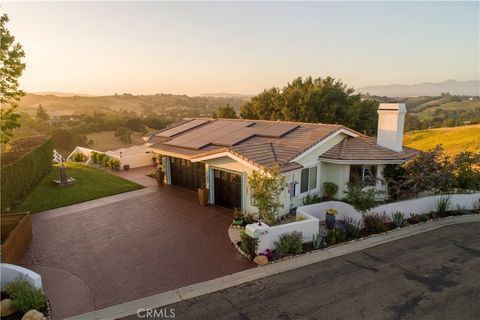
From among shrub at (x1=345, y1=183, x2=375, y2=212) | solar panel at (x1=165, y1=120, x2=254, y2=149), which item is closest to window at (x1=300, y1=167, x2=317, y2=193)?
shrub at (x1=345, y1=183, x2=375, y2=212)

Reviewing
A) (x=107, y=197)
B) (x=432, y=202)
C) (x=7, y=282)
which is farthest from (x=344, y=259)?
(x=107, y=197)

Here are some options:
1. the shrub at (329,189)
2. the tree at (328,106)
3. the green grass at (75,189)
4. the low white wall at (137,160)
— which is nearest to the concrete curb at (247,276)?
the shrub at (329,189)

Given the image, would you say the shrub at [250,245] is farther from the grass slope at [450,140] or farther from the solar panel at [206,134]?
the grass slope at [450,140]

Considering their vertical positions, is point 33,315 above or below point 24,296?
below

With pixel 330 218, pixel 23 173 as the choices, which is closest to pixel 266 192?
pixel 330 218

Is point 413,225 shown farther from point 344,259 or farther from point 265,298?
point 265,298

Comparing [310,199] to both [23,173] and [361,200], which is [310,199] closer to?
[361,200]
